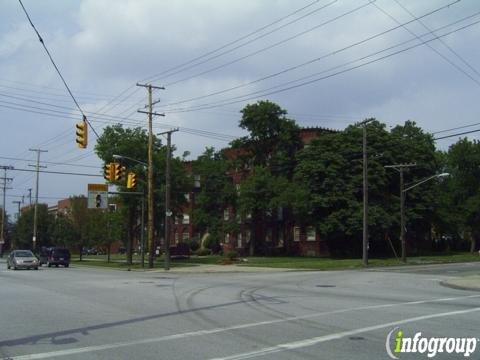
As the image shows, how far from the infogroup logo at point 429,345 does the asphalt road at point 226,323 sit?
128mm

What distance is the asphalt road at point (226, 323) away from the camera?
939 cm

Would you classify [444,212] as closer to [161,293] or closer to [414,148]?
[414,148]

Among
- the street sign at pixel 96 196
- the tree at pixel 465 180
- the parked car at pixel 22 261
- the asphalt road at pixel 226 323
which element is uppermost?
the tree at pixel 465 180

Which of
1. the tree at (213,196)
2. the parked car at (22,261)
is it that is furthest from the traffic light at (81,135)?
the tree at (213,196)

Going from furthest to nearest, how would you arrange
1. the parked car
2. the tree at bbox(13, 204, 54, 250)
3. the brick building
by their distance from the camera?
the tree at bbox(13, 204, 54, 250)
the brick building
the parked car

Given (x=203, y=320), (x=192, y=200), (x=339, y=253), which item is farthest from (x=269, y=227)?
(x=203, y=320)

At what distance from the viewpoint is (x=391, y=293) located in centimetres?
2067

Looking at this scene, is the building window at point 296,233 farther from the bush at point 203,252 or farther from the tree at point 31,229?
the tree at point 31,229

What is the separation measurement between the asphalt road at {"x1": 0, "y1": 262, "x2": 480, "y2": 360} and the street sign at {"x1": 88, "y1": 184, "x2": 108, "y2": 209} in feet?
66.2

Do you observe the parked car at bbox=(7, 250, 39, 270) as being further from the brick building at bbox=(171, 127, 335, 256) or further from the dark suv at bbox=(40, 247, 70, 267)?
the brick building at bbox=(171, 127, 335, 256)

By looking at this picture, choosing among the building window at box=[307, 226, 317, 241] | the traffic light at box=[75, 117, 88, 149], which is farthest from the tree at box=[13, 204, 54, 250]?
the traffic light at box=[75, 117, 88, 149]

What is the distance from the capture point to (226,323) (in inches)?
490

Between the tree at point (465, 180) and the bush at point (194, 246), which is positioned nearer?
the tree at point (465, 180)

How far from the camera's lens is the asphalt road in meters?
9.39
